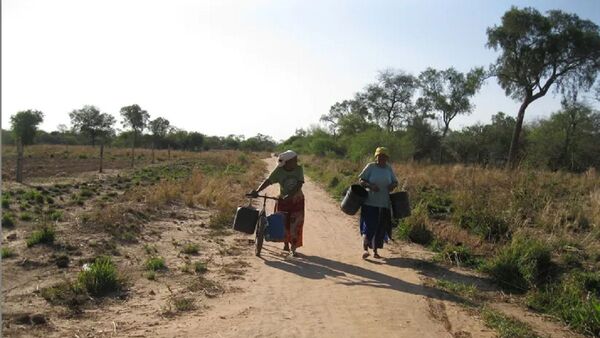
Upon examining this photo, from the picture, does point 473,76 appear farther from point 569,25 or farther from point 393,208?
point 393,208

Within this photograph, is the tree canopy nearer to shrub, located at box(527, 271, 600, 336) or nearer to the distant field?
the distant field

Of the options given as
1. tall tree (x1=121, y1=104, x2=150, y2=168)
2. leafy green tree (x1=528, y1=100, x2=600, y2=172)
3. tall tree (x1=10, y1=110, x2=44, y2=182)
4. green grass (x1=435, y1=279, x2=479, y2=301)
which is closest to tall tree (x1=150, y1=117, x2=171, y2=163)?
tall tree (x1=121, y1=104, x2=150, y2=168)

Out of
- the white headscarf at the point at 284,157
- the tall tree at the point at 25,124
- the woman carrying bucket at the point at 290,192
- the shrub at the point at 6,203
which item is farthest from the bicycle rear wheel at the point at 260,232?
the tall tree at the point at 25,124

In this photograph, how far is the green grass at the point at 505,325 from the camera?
533 centimetres

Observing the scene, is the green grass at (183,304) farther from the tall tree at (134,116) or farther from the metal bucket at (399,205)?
the tall tree at (134,116)

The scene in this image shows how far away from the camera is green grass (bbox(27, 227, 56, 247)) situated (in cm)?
811

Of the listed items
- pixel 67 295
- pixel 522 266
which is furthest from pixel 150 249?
pixel 522 266

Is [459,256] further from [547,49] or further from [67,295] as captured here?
[547,49]

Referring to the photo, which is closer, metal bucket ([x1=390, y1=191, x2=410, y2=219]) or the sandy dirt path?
the sandy dirt path

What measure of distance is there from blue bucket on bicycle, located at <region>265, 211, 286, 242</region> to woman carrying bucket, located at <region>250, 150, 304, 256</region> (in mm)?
333

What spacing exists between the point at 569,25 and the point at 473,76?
5844 mm

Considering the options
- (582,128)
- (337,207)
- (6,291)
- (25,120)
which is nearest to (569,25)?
(582,128)

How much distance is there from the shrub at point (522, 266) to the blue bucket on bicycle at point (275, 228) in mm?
3263

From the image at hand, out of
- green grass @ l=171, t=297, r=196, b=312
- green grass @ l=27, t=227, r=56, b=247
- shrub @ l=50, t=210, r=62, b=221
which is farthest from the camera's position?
shrub @ l=50, t=210, r=62, b=221
